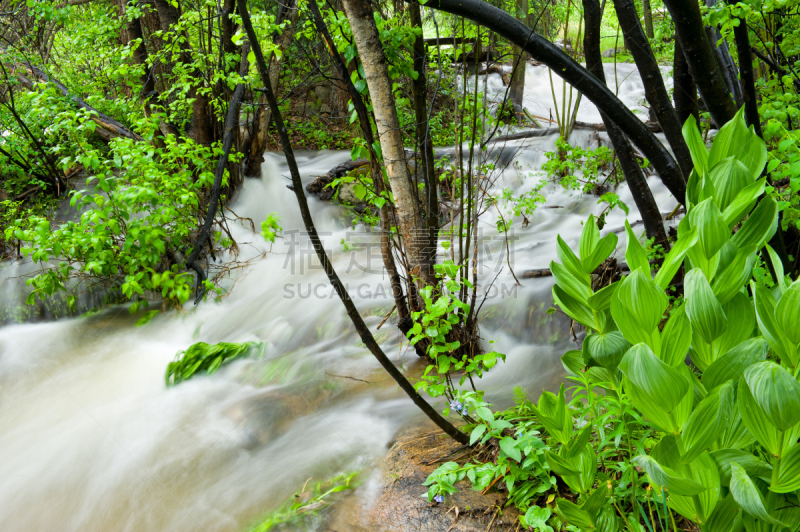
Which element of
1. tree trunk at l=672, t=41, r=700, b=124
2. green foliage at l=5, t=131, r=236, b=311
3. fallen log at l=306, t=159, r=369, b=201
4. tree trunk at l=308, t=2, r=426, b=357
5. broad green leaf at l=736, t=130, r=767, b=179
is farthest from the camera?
fallen log at l=306, t=159, r=369, b=201

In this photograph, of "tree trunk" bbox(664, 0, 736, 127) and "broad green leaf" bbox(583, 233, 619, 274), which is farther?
"tree trunk" bbox(664, 0, 736, 127)

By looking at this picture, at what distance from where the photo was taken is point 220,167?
4.65 metres

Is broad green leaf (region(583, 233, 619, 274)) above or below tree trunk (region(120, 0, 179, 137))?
below

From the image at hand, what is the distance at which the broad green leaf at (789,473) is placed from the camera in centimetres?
65

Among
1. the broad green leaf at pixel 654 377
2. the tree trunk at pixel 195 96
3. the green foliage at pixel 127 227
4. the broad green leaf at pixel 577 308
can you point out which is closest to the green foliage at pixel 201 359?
the green foliage at pixel 127 227

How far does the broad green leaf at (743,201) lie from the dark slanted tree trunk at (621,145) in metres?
1.48

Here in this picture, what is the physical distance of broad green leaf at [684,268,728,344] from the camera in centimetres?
67

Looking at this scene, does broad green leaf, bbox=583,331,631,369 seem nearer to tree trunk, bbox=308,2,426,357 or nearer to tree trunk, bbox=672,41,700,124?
tree trunk, bbox=672,41,700,124

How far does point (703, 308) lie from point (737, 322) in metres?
Answer: 0.13

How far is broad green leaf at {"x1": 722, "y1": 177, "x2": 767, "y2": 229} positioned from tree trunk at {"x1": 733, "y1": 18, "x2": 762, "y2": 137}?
1.39 metres

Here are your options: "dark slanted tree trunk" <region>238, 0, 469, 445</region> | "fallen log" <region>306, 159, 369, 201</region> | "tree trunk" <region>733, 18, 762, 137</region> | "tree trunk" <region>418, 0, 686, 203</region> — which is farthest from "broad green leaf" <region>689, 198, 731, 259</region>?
"fallen log" <region>306, 159, 369, 201</region>

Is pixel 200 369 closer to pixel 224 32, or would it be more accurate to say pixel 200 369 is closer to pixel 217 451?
pixel 217 451

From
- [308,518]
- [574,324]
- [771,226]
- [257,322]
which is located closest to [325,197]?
[257,322]

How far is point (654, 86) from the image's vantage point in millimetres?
1904
